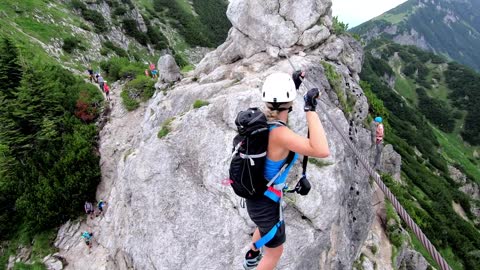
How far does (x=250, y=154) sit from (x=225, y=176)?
9.77 metres

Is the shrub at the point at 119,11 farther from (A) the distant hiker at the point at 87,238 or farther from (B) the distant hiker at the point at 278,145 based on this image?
(B) the distant hiker at the point at 278,145

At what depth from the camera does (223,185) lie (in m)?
15.4

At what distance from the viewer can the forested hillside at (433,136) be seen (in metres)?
40.3

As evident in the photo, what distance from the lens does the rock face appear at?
1452 cm

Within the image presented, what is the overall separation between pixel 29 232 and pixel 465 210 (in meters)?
78.9

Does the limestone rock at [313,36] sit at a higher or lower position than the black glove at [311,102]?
lower

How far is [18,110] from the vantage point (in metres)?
25.3

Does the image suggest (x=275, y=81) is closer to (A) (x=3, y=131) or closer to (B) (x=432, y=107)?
(A) (x=3, y=131)

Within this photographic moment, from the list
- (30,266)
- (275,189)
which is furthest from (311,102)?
(30,266)

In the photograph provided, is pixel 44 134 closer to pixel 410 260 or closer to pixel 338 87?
pixel 338 87

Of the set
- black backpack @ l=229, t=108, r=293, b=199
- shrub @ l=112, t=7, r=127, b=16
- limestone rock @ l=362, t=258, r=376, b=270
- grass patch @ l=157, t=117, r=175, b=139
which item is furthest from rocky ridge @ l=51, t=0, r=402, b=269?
shrub @ l=112, t=7, r=127, b=16

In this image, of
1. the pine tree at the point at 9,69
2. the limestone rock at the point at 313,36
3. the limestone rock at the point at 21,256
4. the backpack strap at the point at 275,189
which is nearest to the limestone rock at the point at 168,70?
the limestone rock at the point at 313,36

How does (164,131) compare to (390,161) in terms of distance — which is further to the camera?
(390,161)

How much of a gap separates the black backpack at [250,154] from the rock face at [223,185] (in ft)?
28.4
